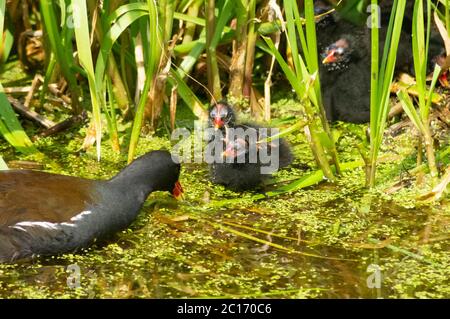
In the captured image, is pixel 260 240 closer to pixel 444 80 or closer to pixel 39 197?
pixel 39 197

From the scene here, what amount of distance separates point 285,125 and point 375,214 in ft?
4.00

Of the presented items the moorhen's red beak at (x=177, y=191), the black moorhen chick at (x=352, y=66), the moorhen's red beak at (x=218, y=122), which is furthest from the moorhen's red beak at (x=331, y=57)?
the moorhen's red beak at (x=177, y=191)

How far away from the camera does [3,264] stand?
4070 mm

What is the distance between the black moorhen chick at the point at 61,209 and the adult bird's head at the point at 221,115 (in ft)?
1.90

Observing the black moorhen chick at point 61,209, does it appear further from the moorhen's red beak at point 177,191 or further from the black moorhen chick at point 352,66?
the black moorhen chick at point 352,66

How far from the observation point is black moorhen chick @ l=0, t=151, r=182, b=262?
4098 mm

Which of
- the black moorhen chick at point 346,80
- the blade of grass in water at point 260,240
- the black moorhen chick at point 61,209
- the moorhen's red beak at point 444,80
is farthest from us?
the black moorhen chick at point 346,80

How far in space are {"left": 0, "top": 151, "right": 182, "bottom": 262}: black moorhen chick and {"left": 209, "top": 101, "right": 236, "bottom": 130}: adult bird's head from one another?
0.58 m

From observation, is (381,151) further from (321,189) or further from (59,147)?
(59,147)

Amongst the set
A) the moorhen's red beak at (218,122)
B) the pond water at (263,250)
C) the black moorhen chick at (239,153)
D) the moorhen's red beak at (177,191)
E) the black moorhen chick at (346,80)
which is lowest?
the pond water at (263,250)

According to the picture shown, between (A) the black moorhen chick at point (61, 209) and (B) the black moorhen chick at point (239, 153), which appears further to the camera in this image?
(B) the black moorhen chick at point (239, 153)

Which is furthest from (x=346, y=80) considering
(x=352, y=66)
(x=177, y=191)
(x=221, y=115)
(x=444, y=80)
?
(x=177, y=191)

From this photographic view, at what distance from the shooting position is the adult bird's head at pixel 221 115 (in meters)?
5.09
